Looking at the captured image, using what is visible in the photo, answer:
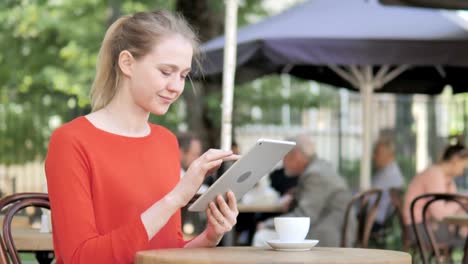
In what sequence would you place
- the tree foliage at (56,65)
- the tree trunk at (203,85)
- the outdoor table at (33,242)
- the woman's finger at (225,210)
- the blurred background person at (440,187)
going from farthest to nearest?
the tree foliage at (56,65)
the tree trunk at (203,85)
the blurred background person at (440,187)
the outdoor table at (33,242)
the woman's finger at (225,210)

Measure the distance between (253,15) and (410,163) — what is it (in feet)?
12.9

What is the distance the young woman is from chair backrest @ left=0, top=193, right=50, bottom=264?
33 centimetres

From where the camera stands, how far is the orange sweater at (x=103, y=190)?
3.11 meters

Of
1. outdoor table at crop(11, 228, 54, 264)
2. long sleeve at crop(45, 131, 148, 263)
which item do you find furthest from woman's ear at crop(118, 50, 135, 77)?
outdoor table at crop(11, 228, 54, 264)

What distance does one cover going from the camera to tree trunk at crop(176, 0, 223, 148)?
15.6 metres

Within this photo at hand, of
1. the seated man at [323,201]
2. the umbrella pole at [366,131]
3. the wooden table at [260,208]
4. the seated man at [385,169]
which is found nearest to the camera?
the seated man at [323,201]

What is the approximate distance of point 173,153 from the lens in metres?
3.62

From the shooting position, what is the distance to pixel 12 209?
3809 mm

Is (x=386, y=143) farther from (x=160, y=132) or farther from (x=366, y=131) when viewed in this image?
(x=160, y=132)

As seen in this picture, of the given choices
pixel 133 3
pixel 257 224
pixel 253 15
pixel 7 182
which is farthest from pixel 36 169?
pixel 257 224

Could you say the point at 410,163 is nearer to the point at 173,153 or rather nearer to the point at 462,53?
the point at 462,53

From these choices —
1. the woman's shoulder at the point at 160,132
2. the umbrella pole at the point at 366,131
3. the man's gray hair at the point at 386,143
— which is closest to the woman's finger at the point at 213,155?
the woman's shoulder at the point at 160,132

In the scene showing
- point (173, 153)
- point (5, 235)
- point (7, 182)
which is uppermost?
point (173, 153)

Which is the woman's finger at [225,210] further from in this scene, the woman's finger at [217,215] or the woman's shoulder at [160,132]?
the woman's shoulder at [160,132]
